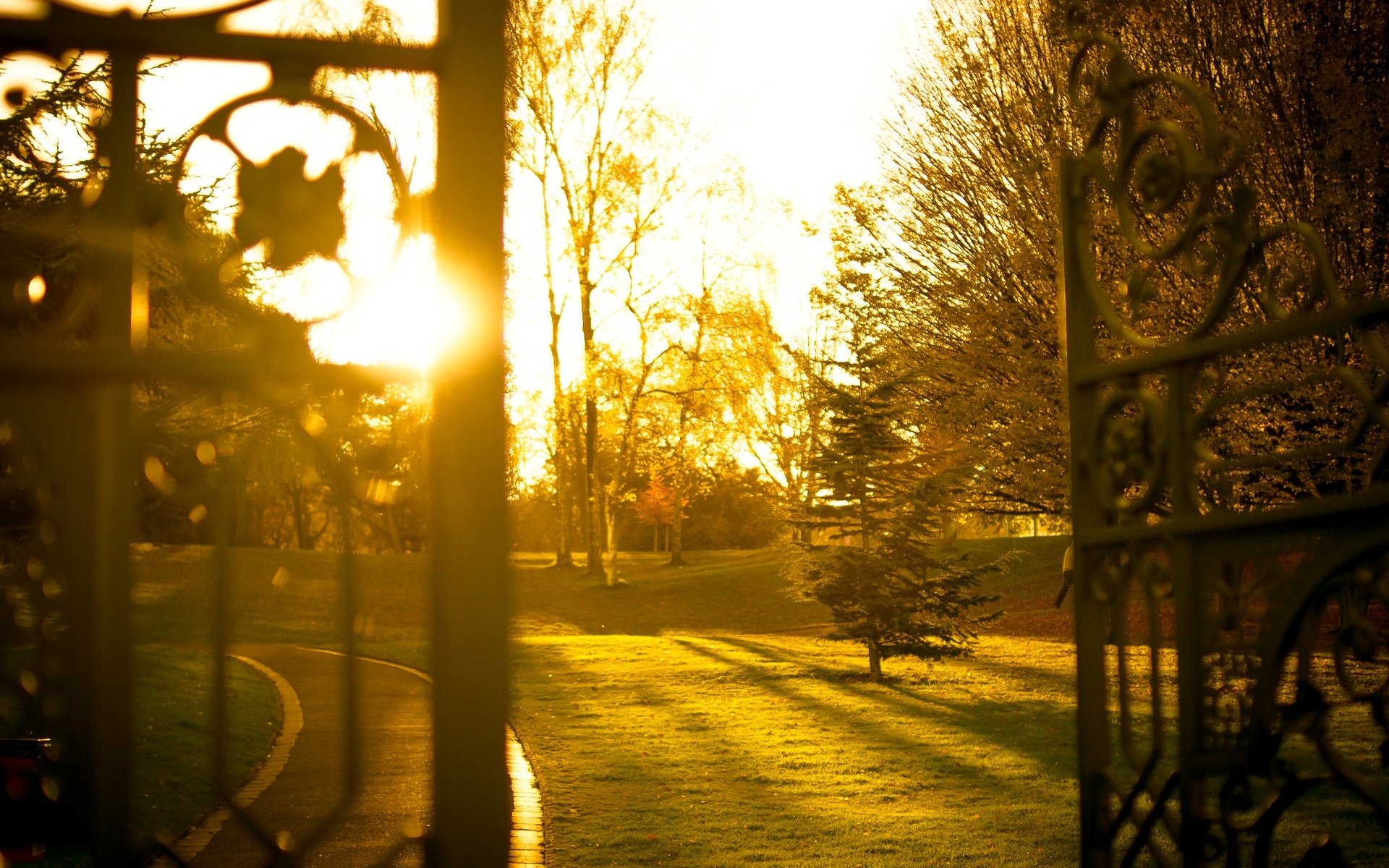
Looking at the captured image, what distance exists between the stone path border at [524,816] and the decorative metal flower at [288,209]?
11.0 ft

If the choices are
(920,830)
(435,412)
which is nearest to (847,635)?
(920,830)

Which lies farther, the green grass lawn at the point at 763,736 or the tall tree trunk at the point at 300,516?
the green grass lawn at the point at 763,736

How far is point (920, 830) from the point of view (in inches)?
300

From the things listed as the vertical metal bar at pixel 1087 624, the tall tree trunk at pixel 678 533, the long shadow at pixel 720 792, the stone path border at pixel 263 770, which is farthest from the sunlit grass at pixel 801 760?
the tall tree trunk at pixel 678 533

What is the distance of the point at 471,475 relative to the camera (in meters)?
1.95

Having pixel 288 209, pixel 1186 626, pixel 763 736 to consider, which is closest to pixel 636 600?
pixel 763 736

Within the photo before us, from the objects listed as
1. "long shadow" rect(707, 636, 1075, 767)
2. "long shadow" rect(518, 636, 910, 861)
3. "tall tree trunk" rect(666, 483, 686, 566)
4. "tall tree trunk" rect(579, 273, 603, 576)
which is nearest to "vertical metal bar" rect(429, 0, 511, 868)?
"long shadow" rect(518, 636, 910, 861)

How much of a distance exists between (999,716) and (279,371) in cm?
1168

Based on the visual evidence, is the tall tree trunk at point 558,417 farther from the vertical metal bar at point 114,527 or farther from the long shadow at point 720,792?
the vertical metal bar at point 114,527

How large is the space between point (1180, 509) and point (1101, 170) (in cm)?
99

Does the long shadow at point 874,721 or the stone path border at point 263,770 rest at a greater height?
the stone path border at point 263,770

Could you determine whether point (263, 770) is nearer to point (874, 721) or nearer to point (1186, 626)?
point (874, 721)

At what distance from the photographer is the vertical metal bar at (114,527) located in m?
1.90

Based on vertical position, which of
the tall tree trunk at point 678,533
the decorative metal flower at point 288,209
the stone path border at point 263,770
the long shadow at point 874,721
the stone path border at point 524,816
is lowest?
the long shadow at point 874,721
